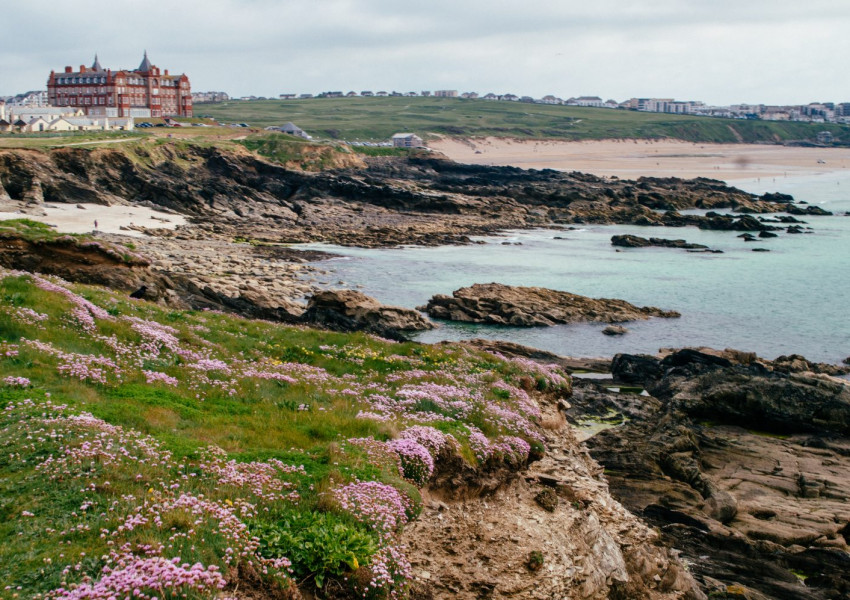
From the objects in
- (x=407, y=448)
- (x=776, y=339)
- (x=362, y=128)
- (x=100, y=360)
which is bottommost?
(x=776, y=339)

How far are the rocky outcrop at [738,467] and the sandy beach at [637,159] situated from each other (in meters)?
110

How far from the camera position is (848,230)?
81.0 m

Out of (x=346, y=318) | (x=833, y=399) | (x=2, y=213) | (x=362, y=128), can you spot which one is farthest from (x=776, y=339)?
(x=362, y=128)

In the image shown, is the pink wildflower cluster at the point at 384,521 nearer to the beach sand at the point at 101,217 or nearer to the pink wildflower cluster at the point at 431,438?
the pink wildflower cluster at the point at 431,438

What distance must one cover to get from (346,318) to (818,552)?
25.0m

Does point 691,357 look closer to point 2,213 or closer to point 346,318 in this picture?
point 346,318

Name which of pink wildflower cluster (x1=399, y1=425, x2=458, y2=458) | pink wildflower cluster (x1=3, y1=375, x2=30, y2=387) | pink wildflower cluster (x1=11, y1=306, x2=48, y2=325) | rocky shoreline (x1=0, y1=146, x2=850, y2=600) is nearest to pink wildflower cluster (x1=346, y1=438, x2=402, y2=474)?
pink wildflower cluster (x1=399, y1=425, x2=458, y2=458)

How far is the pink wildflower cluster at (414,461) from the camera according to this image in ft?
38.0

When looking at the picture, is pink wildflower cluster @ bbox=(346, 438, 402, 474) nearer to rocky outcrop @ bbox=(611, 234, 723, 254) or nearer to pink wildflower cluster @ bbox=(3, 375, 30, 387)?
pink wildflower cluster @ bbox=(3, 375, 30, 387)

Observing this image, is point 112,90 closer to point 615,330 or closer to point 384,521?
point 615,330

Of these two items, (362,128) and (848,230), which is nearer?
(848,230)

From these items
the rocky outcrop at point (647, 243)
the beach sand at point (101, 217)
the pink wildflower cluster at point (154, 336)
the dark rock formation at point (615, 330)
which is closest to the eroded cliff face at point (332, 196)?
the beach sand at point (101, 217)

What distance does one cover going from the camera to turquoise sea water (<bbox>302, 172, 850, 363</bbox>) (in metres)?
37.4

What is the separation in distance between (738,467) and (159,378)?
14.0m
